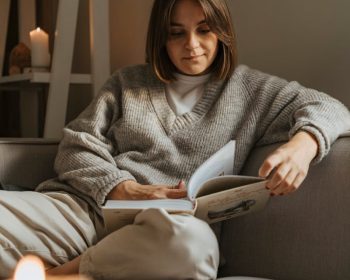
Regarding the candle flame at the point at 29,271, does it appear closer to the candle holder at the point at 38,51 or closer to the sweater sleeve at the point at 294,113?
the sweater sleeve at the point at 294,113

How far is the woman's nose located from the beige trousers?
46 centimetres

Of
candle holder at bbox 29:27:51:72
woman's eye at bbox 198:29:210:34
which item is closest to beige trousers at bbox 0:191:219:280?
woman's eye at bbox 198:29:210:34

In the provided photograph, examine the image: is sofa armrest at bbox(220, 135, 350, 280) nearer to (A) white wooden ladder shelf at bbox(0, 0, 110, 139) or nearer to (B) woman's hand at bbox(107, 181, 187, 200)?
(B) woman's hand at bbox(107, 181, 187, 200)

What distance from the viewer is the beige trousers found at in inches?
32.4

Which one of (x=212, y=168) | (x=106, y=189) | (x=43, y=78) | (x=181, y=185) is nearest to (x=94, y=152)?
(x=106, y=189)

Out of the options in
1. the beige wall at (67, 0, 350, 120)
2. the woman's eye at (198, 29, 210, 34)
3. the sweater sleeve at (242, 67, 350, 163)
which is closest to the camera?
the sweater sleeve at (242, 67, 350, 163)

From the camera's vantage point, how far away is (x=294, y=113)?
3.66ft

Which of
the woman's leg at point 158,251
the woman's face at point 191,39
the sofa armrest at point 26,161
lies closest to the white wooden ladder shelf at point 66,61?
the sofa armrest at point 26,161

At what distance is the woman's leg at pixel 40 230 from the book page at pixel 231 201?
27cm

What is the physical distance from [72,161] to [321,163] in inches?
21.1

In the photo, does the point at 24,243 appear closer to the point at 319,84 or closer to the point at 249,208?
the point at 249,208

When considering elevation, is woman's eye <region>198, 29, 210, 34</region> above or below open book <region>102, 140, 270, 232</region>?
above

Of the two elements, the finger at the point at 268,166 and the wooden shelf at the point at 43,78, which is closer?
the finger at the point at 268,166

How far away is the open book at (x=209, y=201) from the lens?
865mm
